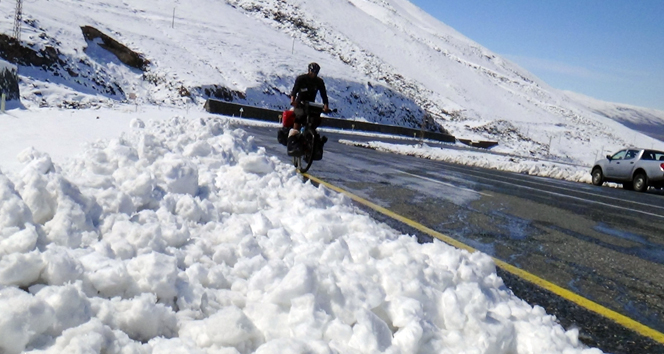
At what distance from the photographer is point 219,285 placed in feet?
9.73

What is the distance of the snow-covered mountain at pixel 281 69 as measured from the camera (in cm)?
4250

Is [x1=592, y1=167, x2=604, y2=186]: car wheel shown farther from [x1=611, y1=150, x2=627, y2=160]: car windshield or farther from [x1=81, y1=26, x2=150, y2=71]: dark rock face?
[x1=81, y1=26, x2=150, y2=71]: dark rock face

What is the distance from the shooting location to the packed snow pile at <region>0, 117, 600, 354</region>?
231 cm

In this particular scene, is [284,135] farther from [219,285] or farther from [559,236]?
[219,285]

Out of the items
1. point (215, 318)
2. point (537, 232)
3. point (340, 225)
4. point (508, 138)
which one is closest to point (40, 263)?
point (215, 318)

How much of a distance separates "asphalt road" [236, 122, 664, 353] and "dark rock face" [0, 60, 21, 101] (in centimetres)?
1102

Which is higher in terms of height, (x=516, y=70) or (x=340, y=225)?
(x=516, y=70)

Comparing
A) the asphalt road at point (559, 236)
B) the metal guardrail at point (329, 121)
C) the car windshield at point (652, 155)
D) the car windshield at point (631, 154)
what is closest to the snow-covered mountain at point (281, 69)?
the metal guardrail at point (329, 121)

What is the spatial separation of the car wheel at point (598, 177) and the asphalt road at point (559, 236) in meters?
8.74

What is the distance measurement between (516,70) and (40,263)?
165638 millimetres

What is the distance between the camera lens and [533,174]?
20.6 m

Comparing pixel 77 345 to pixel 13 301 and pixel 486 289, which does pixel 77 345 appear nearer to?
pixel 13 301

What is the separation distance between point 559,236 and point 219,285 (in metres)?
4.50

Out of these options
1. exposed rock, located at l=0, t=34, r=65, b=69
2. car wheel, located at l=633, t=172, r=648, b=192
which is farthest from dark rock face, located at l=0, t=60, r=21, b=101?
exposed rock, located at l=0, t=34, r=65, b=69
